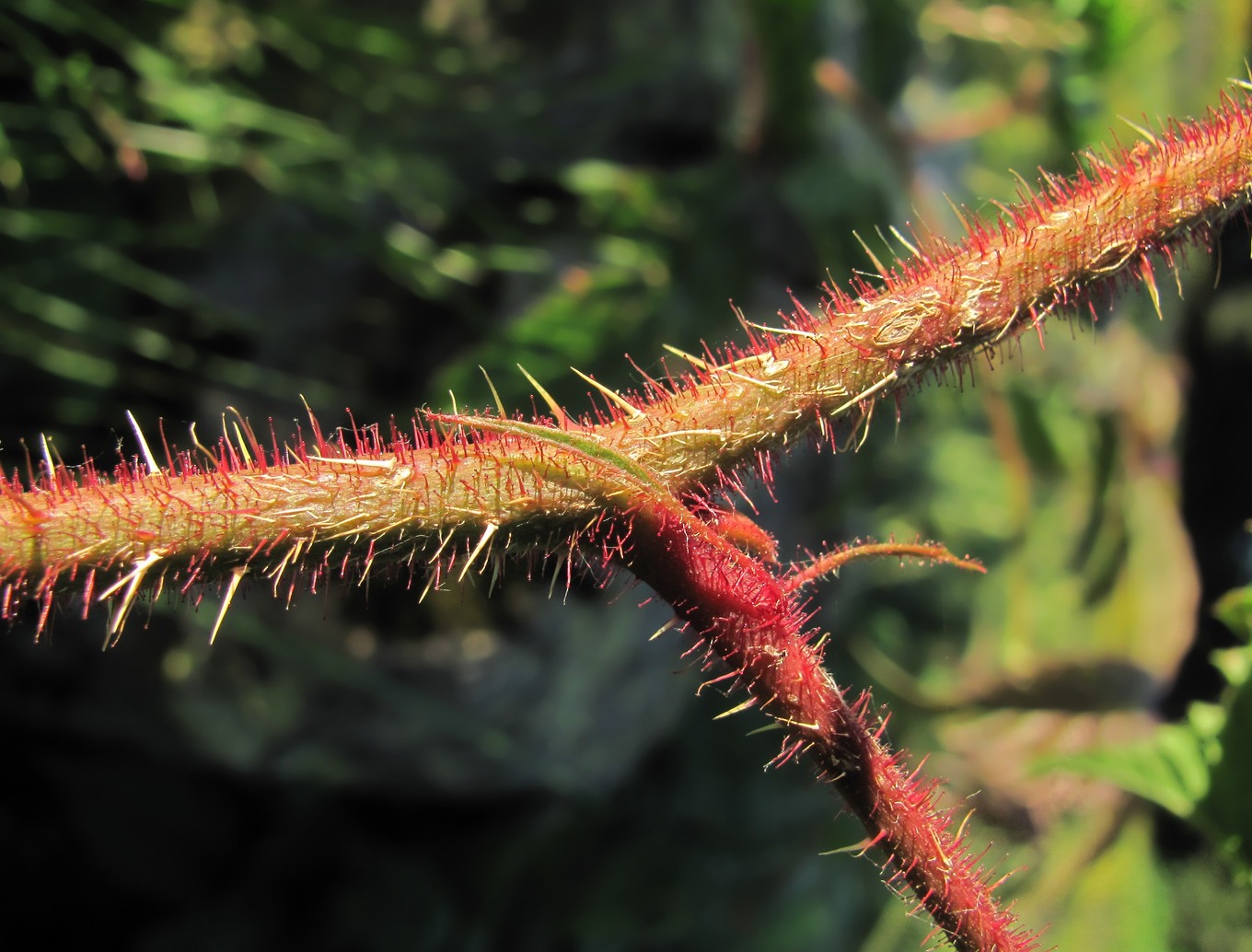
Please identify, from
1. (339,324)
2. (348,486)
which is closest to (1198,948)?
(348,486)

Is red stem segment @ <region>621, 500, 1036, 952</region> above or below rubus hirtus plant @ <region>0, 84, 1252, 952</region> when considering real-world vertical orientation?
below

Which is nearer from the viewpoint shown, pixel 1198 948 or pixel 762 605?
pixel 762 605

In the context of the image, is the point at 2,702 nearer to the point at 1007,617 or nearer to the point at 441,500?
the point at 441,500

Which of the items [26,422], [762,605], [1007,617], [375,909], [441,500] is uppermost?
[26,422]

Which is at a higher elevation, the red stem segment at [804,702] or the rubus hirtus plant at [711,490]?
the rubus hirtus plant at [711,490]

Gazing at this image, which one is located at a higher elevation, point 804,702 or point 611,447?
point 611,447

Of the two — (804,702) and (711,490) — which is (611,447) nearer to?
(711,490)

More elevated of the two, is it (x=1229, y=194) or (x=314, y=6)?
(x=314, y=6)

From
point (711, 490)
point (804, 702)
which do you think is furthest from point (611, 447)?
point (804, 702)
